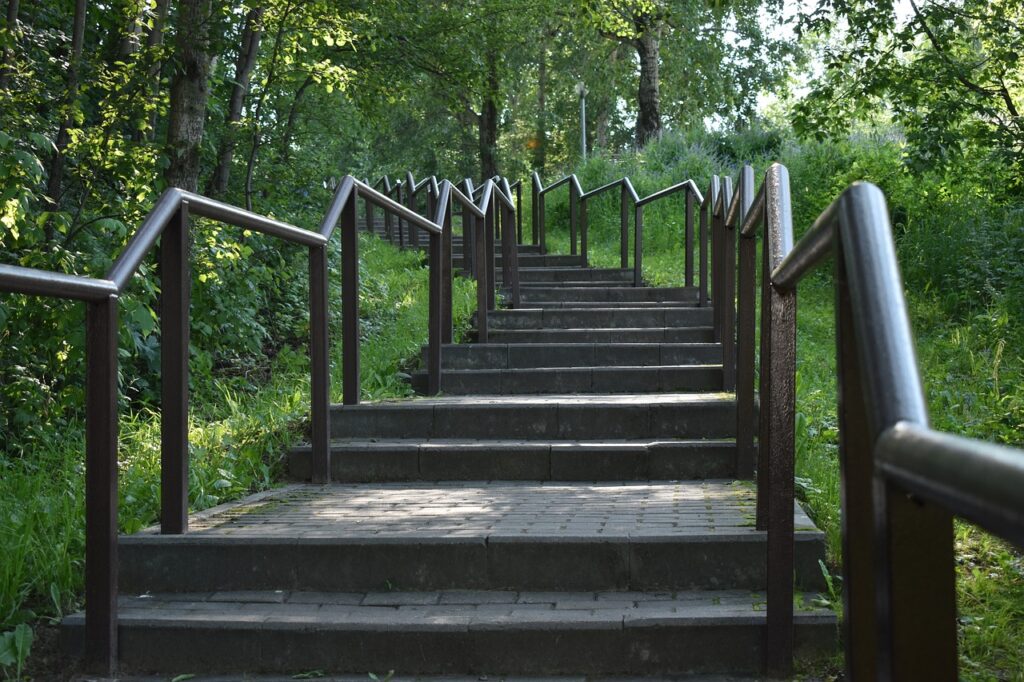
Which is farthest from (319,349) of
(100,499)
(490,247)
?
(490,247)

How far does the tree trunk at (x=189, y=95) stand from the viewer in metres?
7.91

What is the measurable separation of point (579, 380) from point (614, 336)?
3.50 ft

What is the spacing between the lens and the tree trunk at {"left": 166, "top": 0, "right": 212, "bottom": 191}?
311 inches

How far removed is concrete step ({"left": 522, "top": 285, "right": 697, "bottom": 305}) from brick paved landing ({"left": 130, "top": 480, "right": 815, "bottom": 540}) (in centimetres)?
403

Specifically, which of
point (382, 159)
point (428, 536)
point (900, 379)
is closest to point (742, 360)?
point (428, 536)

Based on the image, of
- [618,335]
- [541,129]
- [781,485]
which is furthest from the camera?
Answer: [541,129]

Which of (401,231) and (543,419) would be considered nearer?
(543,419)

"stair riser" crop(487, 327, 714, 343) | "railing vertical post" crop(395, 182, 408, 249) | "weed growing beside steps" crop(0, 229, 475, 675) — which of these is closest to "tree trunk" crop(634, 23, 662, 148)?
"railing vertical post" crop(395, 182, 408, 249)

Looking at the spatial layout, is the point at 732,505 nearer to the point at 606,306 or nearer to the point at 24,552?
the point at 24,552

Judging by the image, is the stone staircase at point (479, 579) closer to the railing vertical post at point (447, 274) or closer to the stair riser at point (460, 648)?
the stair riser at point (460, 648)

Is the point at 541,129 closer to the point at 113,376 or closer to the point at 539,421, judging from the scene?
the point at 539,421

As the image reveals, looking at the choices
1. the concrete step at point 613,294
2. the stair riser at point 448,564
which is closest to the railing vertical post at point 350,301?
the stair riser at point 448,564

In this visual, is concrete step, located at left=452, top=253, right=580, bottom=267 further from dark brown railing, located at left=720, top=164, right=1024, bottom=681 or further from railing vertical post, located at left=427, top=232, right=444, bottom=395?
dark brown railing, located at left=720, top=164, right=1024, bottom=681

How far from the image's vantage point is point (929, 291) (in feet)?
29.8
